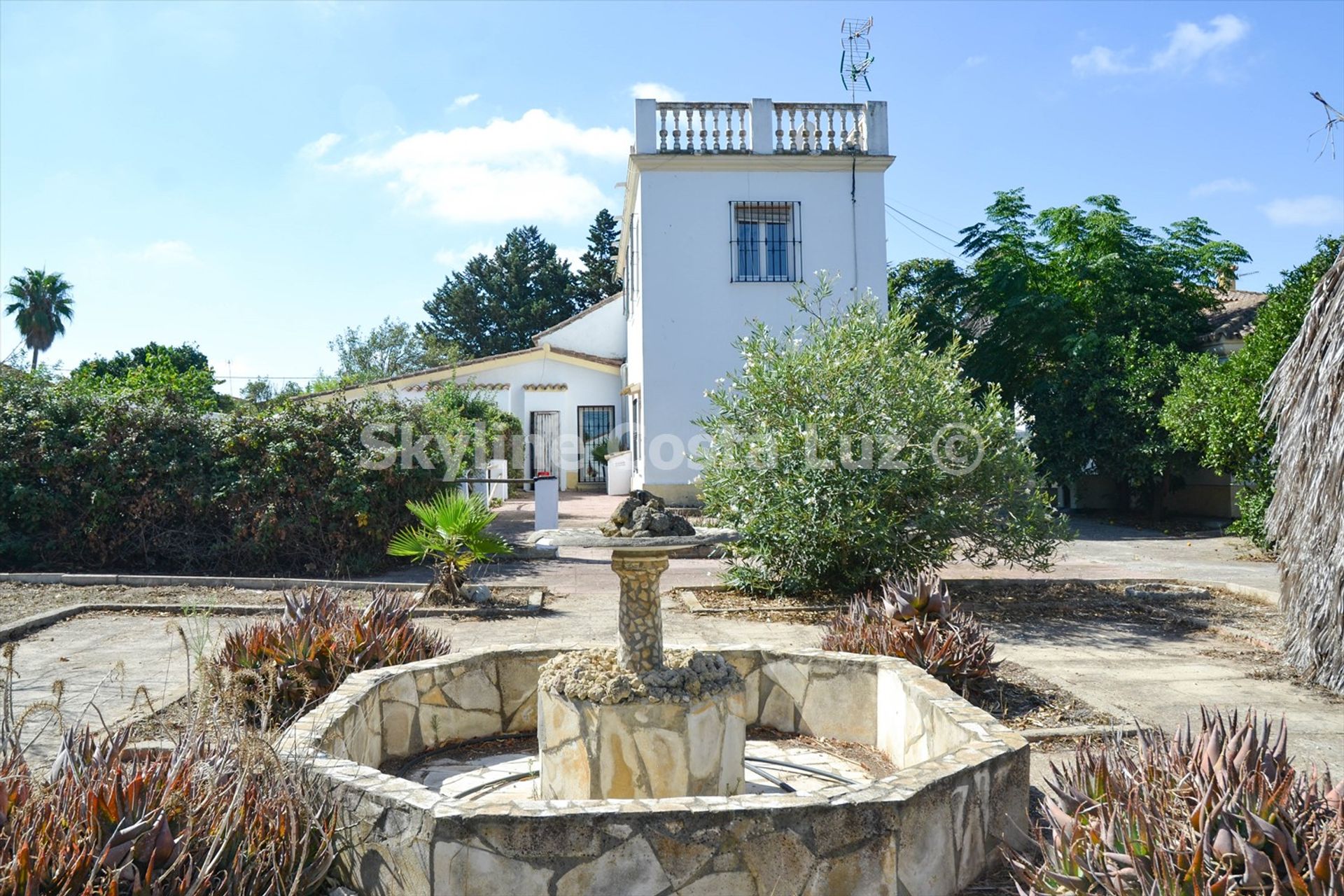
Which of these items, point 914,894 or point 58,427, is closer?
point 914,894

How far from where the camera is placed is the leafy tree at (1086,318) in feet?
66.2

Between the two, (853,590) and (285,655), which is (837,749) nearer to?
(285,655)

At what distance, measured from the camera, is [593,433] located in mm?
29484

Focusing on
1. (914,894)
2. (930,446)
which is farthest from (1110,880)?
(930,446)

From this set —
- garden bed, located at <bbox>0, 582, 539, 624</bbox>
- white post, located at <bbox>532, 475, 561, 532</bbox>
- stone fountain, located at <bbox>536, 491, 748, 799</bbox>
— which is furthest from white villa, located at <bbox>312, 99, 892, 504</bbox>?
stone fountain, located at <bbox>536, 491, 748, 799</bbox>

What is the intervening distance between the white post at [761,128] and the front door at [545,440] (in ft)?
39.8

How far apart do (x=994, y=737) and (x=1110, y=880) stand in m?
1.37

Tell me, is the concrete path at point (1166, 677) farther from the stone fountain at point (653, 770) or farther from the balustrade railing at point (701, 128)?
the balustrade railing at point (701, 128)

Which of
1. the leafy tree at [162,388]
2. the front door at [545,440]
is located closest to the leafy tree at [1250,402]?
the leafy tree at [162,388]

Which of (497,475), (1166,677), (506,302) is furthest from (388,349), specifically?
(1166,677)

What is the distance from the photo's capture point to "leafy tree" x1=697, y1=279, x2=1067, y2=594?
396 inches

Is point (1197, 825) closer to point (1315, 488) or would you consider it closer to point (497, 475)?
point (1315, 488)

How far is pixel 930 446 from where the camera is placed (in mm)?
10180

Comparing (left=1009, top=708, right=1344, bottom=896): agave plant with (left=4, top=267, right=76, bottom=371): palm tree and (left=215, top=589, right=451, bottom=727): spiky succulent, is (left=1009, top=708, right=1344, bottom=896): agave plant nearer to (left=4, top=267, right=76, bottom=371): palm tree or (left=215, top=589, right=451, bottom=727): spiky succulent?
(left=215, top=589, right=451, bottom=727): spiky succulent
